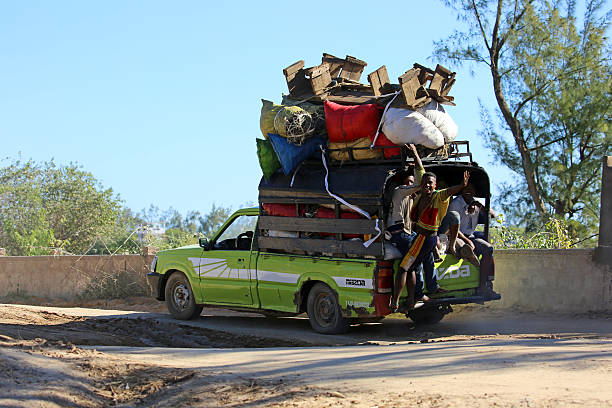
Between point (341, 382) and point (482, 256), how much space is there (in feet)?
19.6

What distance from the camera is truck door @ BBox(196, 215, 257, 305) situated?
1184cm

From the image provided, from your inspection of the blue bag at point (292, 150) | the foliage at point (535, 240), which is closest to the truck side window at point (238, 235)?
the blue bag at point (292, 150)

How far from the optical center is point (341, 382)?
6109mm

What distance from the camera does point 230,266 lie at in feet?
39.5

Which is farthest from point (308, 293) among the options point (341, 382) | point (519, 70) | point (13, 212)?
point (13, 212)

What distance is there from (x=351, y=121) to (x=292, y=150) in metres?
0.97

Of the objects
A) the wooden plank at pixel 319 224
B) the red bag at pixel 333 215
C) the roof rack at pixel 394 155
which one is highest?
the roof rack at pixel 394 155

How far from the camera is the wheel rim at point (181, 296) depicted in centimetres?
1293

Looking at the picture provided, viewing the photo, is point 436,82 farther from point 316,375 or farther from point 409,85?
point 316,375

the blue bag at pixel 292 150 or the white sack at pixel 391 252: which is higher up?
the blue bag at pixel 292 150

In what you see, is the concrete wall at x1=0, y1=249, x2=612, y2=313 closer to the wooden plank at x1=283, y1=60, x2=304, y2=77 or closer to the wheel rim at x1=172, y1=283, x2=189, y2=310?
the wooden plank at x1=283, y1=60, x2=304, y2=77

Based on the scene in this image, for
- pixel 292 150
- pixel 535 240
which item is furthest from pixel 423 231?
pixel 535 240

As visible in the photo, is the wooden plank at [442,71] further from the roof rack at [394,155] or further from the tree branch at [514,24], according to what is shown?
the tree branch at [514,24]

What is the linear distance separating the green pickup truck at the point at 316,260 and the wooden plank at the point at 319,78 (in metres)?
1.16
